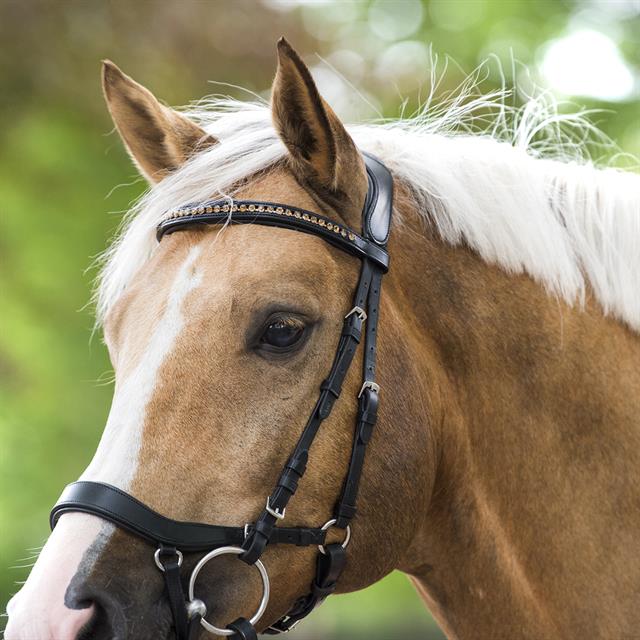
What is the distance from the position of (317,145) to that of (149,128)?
850 mm

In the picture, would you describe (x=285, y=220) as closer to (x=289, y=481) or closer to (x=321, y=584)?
(x=289, y=481)

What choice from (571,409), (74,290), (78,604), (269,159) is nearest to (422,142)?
(269,159)

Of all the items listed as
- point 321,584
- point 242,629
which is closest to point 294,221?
point 321,584

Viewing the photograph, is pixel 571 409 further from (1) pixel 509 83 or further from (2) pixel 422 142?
(1) pixel 509 83

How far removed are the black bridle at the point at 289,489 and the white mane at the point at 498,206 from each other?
0.16m

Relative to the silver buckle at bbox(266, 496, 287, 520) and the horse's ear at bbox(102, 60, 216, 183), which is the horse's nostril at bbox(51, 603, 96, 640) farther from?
the horse's ear at bbox(102, 60, 216, 183)

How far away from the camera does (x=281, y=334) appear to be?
242cm

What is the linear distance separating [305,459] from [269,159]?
1081mm

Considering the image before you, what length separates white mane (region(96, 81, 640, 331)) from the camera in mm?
2832

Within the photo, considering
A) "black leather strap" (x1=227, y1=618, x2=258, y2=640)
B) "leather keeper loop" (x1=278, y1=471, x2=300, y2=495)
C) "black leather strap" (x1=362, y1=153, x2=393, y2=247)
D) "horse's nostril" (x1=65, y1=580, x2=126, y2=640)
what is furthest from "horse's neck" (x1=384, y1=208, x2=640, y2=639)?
"horse's nostril" (x1=65, y1=580, x2=126, y2=640)

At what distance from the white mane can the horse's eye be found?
60 cm

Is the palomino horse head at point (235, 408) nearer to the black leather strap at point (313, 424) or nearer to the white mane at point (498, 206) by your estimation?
the black leather strap at point (313, 424)

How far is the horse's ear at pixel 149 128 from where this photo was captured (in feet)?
9.93

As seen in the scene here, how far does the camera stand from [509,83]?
10750 mm
